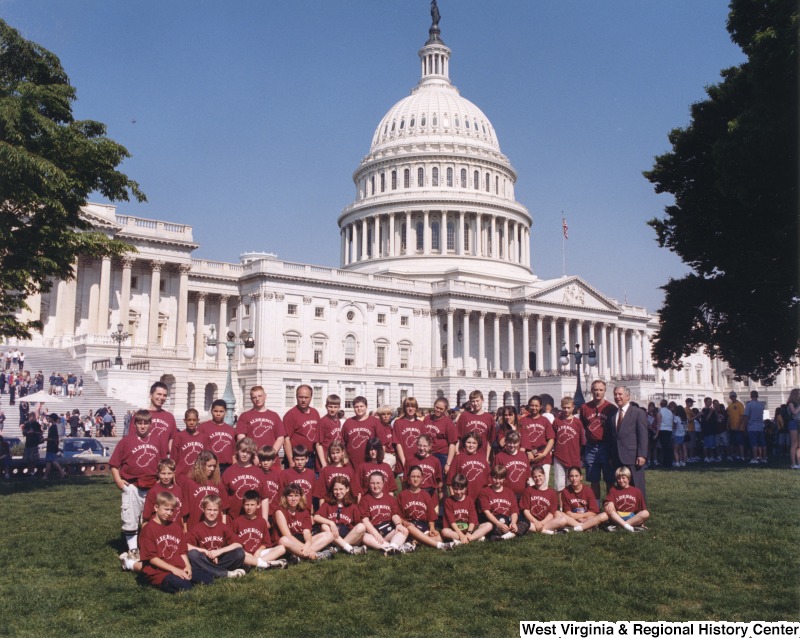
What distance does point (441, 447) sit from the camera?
46.4ft

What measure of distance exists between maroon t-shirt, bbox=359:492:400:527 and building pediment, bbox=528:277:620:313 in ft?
229

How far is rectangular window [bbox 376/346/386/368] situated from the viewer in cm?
7407

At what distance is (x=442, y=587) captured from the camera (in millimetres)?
9062

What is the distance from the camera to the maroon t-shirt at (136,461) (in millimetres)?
11141

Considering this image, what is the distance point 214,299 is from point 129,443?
195 feet

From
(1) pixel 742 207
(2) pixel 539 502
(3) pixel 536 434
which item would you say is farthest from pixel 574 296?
(2) pixel 539 502

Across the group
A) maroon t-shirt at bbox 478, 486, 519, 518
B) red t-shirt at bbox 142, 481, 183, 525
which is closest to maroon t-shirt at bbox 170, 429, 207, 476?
red t-shirt at bbox 142, 481, 183, 525

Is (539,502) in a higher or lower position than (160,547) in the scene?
higher

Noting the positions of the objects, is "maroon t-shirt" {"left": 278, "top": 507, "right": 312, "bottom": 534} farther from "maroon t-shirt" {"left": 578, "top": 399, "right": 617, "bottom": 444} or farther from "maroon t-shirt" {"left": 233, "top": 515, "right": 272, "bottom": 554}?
"maroon t-shirt" {"left": 578, "top": 399, "right": 617, "bottom": 444}

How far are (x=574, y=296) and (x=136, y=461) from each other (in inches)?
3036

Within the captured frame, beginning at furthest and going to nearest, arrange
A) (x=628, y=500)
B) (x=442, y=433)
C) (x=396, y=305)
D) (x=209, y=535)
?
(x=396, y=305)
(x=442, y=433)
(x=628, y=500)
(x=209, y=535)

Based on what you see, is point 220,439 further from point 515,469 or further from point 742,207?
point 742,207

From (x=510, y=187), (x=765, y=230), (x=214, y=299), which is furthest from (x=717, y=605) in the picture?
(x=510, y=187)

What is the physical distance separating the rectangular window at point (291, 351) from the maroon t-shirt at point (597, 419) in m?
55.1
